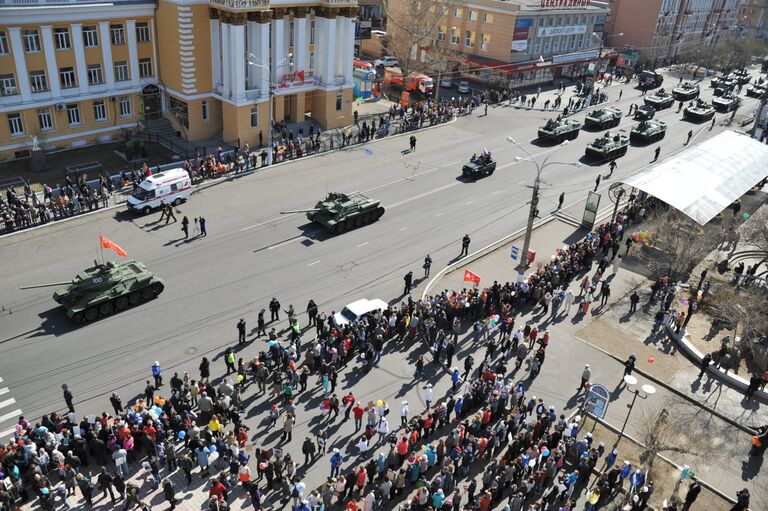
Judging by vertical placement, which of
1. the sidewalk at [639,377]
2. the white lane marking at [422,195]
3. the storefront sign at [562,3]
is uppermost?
the storefront sign at [562,3]

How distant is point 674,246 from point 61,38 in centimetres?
4277

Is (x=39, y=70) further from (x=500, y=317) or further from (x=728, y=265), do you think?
(x=728, y=265)

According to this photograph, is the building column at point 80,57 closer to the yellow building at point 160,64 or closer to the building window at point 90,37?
the yellow building at point 160,64

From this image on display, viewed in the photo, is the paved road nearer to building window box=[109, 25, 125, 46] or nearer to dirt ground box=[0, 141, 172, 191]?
dirt ground box=[0, 141, 172, 191]

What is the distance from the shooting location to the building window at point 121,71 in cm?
4788

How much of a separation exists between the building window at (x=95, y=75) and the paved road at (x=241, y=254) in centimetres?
1326

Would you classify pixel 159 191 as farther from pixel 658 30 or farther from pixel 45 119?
pixel 658 30

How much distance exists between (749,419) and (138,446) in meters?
24.7

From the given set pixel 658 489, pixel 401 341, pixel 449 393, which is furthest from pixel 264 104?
pixel 658 489

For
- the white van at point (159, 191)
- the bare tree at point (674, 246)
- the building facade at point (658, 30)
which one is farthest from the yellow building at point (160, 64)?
the building facade at point (658, 30)

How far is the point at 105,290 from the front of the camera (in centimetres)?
2930

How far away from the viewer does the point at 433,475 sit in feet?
72.7

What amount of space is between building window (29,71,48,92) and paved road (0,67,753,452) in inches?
507

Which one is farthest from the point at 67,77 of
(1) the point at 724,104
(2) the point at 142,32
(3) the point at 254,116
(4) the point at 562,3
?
(1) the point at 724,104
